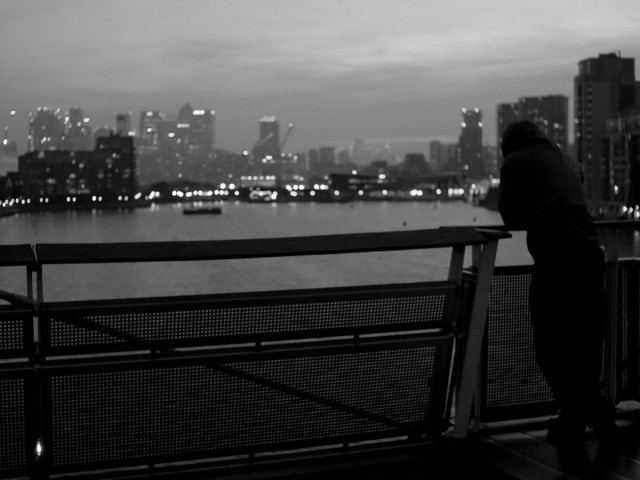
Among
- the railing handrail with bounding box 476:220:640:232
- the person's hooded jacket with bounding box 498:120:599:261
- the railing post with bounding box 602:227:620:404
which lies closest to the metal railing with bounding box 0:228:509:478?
the person's hooded jacket with bounding box 498:120:599:261

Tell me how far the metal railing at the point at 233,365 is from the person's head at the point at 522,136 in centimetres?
51

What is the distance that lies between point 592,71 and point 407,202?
67064 millimetres

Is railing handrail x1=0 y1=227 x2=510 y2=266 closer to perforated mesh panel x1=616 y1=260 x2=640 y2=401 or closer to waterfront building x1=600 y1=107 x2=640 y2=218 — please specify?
perforated mesh panel x1=616 y1=260 x2=640 y2=401

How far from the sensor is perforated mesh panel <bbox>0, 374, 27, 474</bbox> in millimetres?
3566

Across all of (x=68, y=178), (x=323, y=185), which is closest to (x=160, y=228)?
(x=68, y=178)

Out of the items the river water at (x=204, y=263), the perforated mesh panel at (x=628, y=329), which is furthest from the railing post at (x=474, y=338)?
the river water at (x=204, y=263)

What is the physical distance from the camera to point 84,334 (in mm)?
3645

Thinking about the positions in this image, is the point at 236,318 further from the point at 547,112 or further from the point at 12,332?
the point at 547,112

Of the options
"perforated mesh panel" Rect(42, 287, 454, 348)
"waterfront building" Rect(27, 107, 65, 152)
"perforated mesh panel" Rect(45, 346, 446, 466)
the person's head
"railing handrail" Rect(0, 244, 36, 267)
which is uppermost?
"waterfront building" Rect(27, 107, 65, 152)

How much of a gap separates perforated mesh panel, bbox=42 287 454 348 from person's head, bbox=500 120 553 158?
0.81 metres

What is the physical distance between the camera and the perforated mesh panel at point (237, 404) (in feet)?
12.2

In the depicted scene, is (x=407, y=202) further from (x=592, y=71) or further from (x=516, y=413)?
(x=516, y=413)

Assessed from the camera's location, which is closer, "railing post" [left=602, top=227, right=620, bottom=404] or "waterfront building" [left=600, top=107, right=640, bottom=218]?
"railing post" [left=602, top=227, right=620, bottom=404]

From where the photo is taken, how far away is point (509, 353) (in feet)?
15.6
